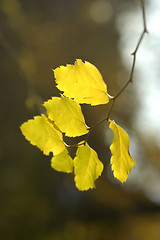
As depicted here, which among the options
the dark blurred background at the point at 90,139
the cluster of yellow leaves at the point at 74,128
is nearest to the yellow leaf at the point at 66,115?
the cluster of yellow leaves at the point at 74,128

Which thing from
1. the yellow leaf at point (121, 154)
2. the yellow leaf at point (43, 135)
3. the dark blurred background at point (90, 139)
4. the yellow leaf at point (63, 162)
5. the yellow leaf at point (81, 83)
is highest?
the yellow leaf at point (81, 83)

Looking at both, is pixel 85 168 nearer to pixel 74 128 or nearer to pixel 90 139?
pixel 74 128

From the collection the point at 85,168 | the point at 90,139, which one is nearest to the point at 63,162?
the point at 85,168

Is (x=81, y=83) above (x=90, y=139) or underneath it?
above

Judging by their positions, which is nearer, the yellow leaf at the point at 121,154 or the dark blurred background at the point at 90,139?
the yellow leaf at the point at 121,154

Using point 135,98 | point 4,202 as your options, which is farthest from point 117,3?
point 4,202

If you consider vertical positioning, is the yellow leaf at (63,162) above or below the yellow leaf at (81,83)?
below

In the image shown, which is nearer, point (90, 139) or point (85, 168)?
point (85, 168)

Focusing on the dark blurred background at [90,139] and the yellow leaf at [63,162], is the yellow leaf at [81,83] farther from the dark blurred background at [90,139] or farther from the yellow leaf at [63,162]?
the dark blurred background at [90,139]
